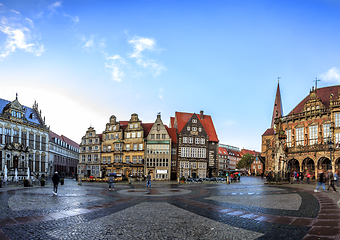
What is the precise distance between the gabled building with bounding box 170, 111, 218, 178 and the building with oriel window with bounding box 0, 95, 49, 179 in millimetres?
30600

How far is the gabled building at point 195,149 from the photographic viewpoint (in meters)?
58.6

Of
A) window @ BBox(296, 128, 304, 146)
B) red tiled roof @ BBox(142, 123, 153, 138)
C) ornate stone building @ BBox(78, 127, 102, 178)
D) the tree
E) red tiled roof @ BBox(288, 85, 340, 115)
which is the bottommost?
the tree

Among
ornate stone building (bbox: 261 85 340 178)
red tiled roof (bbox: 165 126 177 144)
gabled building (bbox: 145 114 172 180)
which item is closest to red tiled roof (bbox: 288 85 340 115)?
ornate stone building (bbox: 261 85 340 178)

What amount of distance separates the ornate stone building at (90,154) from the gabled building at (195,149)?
19425 millimetres

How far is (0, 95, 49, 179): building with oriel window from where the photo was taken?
54.6m

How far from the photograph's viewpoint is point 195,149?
59812 millimetres

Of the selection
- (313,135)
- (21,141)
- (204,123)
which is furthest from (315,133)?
(21,141)

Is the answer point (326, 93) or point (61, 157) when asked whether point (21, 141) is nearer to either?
point (61, 157)

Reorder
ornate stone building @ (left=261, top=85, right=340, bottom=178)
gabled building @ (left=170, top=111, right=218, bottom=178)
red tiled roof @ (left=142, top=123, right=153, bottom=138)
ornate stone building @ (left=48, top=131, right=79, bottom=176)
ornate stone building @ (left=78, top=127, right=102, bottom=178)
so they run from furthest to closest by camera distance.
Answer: ornate stone building @ (left=48, top=131, right=79, bottom=176) → ornate stone building @ (left=78, top=127, right=102, bottom=178) → red tiled roof @ (left=142, top=123, right=153, bottom=138) → gabled building @ (left=170, top=111, right=218, bottom=178) → ornate stone building @ (left=261, top=85, right=340, bottom=178)

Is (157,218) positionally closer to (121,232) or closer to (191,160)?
(121,232)

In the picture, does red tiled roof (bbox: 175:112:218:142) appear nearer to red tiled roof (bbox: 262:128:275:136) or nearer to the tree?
red tiled roof (bbox: 262:128:275:136)

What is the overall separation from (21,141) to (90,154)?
605 inches

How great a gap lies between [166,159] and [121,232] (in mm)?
49423

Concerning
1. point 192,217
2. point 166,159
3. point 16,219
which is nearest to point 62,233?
point 16,219
